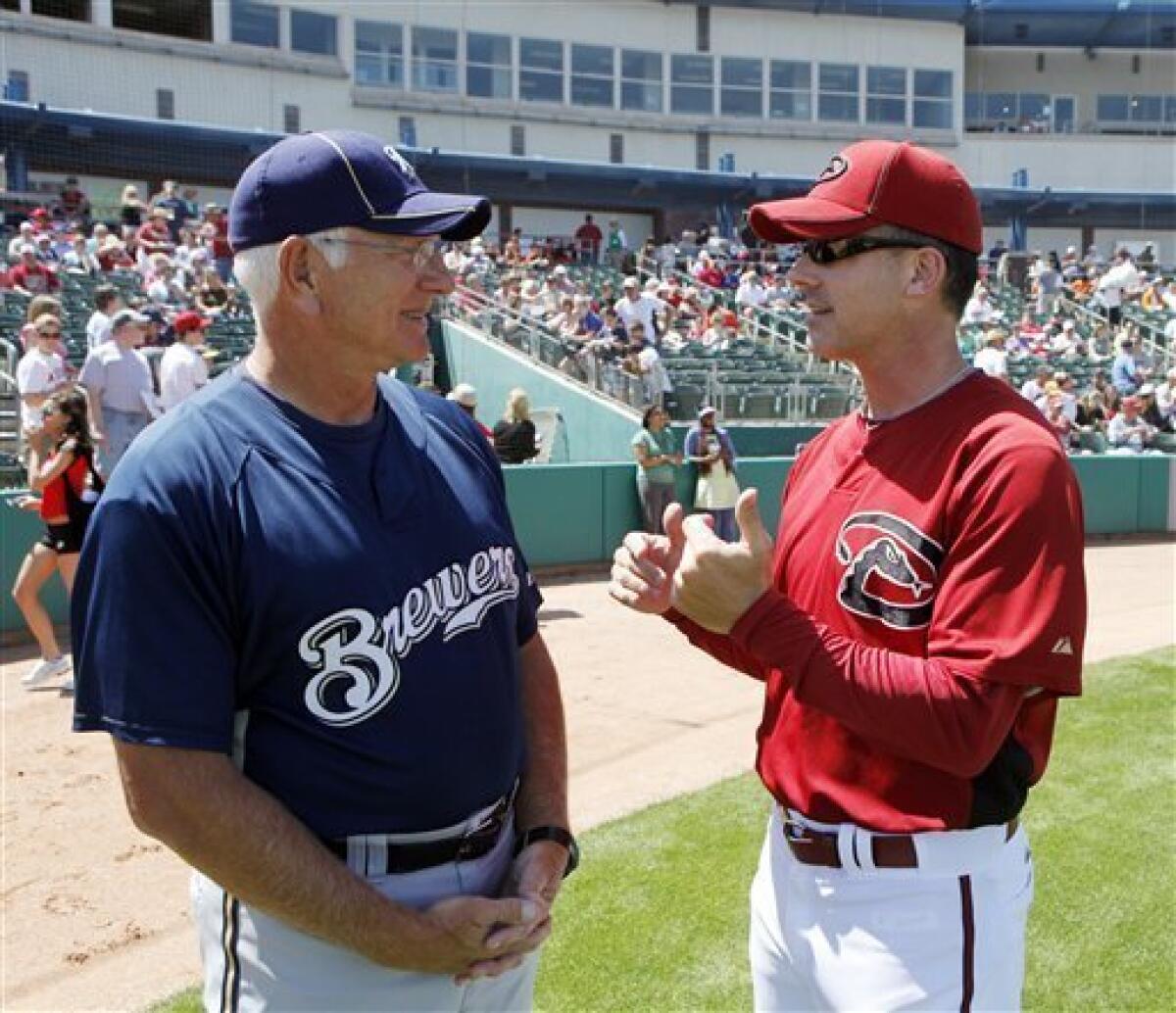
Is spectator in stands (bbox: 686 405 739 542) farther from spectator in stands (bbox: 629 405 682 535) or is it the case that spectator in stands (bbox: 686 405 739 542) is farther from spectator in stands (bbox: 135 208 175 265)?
spectator in stands (bbox: 135 208 175 265)

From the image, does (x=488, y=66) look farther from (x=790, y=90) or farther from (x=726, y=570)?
(x=726, y=570)

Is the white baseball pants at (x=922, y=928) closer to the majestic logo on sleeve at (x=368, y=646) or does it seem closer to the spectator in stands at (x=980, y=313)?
the majestic logo on sleeve at (x=368, y=646)

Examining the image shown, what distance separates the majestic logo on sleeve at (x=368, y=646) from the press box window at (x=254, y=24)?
2905 cm

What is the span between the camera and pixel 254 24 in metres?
28.1

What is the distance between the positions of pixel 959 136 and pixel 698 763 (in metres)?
33.7

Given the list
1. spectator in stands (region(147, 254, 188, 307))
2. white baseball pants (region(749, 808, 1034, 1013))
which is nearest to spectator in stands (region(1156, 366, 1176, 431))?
spectator in stands (region(147, 254, 188, 307))

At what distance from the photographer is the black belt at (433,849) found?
2027 millimetres

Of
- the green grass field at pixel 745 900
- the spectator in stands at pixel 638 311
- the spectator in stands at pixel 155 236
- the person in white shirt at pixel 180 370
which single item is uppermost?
the spectator in stands at pixel 155 236

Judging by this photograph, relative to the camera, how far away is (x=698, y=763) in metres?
6.41

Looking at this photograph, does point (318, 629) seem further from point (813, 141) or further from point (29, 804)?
point (813, 141)

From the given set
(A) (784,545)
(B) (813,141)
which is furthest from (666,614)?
(B) (813,141)

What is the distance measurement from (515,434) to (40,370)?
15.2ft

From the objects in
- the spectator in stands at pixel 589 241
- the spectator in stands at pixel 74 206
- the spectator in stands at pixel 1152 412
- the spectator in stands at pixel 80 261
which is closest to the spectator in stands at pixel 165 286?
the spectator in stands at pixel 80 261

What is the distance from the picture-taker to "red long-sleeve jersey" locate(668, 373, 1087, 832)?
2000 mm
